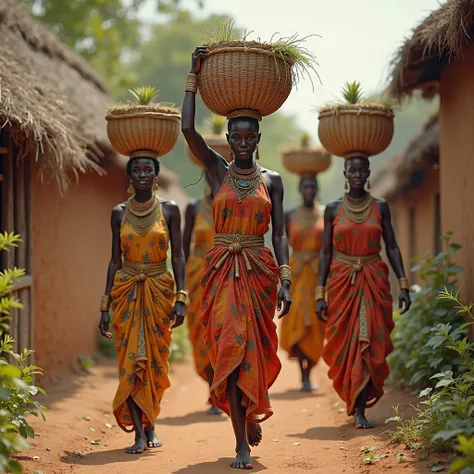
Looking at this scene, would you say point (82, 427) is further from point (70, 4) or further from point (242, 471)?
point (70, 4)

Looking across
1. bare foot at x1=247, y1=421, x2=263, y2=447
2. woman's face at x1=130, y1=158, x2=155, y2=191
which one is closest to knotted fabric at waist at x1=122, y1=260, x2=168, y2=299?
woman's face at x1=130, y1=158, x2=155, y2=191

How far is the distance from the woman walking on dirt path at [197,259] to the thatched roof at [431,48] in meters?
2.20

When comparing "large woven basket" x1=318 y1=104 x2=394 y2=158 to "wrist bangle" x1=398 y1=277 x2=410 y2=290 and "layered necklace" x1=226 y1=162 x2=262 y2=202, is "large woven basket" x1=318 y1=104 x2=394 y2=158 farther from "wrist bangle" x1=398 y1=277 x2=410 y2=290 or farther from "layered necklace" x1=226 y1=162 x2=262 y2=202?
"layered necklace" x1=226 y1=162 x2=262 y2=202

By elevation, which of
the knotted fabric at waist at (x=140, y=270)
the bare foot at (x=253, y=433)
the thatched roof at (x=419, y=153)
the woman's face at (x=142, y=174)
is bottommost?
the bare foot at (x=253, y=433)

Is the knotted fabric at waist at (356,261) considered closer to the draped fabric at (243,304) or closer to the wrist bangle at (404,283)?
the wrist bangle at (404,283)

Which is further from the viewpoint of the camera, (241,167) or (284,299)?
(241,167)

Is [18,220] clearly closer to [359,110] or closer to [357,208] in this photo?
[357,208]

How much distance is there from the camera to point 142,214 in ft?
20.9

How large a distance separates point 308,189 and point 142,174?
402 centimetres

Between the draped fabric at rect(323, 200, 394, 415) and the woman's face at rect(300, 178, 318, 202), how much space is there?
3042 millimetres

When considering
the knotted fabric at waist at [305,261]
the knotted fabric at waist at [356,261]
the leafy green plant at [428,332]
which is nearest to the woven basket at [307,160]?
the knotted fabric at waist at [305,261]

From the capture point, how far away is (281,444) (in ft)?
20.6

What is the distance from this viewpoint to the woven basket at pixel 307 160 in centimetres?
1027

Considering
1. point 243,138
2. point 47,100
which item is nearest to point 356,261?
point 243,138
